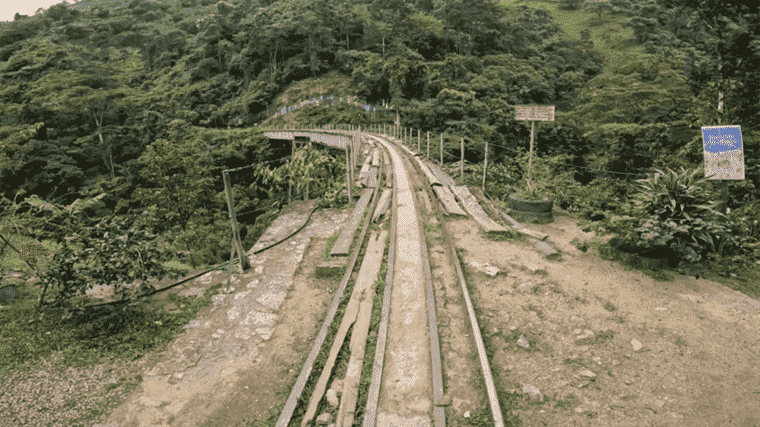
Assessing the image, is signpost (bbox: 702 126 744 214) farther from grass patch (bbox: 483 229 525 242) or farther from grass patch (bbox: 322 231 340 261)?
grass patch (bbox: 322 231 340 261)

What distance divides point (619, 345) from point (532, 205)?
16.4 feet

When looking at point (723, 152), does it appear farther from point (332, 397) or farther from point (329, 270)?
point (332, 397)

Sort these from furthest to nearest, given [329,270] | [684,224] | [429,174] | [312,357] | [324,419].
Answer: [429,174] < [329,270] < [684,224] < [312,357] < [324,419]

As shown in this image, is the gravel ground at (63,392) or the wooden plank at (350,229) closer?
the gravel ground at (63,392)

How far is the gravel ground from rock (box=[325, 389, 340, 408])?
2.17 metres

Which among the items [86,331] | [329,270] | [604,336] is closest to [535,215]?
[604,336]

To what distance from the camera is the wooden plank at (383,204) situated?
9.62m

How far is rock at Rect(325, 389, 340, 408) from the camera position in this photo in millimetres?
3692

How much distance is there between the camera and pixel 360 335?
4.66 meters

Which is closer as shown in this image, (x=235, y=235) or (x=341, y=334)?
(x=341, y=334)

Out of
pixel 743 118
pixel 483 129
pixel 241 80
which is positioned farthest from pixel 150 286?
pixel 241 80

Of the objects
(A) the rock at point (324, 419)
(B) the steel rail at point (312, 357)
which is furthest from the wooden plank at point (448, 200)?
(A) the rock at point (324, 419)

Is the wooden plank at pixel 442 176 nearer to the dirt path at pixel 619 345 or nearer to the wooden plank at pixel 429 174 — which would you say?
the wooden plank at pixel 429 174

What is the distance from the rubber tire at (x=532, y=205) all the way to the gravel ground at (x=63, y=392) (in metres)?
8.28
